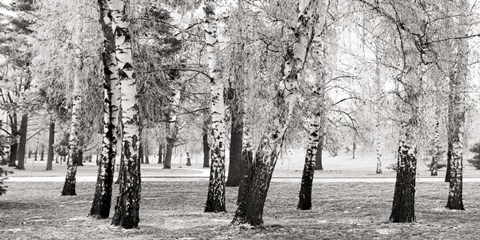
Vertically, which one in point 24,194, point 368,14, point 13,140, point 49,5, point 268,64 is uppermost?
point 49,5

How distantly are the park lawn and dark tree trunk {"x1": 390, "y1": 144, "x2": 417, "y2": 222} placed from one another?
12.2 inches

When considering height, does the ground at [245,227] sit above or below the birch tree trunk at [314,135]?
below

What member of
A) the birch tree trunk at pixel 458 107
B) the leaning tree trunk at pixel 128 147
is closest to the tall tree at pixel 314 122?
the birch tree trunk at pixel 458 107

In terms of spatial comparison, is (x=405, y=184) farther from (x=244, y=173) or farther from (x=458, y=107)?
(x=244, y=173)

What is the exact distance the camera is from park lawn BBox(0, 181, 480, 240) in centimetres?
848

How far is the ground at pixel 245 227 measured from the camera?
8484 millimetres

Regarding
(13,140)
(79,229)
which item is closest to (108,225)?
(79,229)

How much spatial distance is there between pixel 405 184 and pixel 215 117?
15.5 feet

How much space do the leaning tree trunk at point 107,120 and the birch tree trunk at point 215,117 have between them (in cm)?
232

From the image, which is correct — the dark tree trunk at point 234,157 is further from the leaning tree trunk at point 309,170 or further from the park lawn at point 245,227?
the leaning tree trunk at point 309,170

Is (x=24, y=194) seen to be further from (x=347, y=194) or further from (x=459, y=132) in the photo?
(x=459, y=132)

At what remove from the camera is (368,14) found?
9.06 m

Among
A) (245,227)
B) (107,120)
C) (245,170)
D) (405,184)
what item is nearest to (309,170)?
(245,170)

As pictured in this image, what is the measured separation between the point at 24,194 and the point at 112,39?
9.30m
